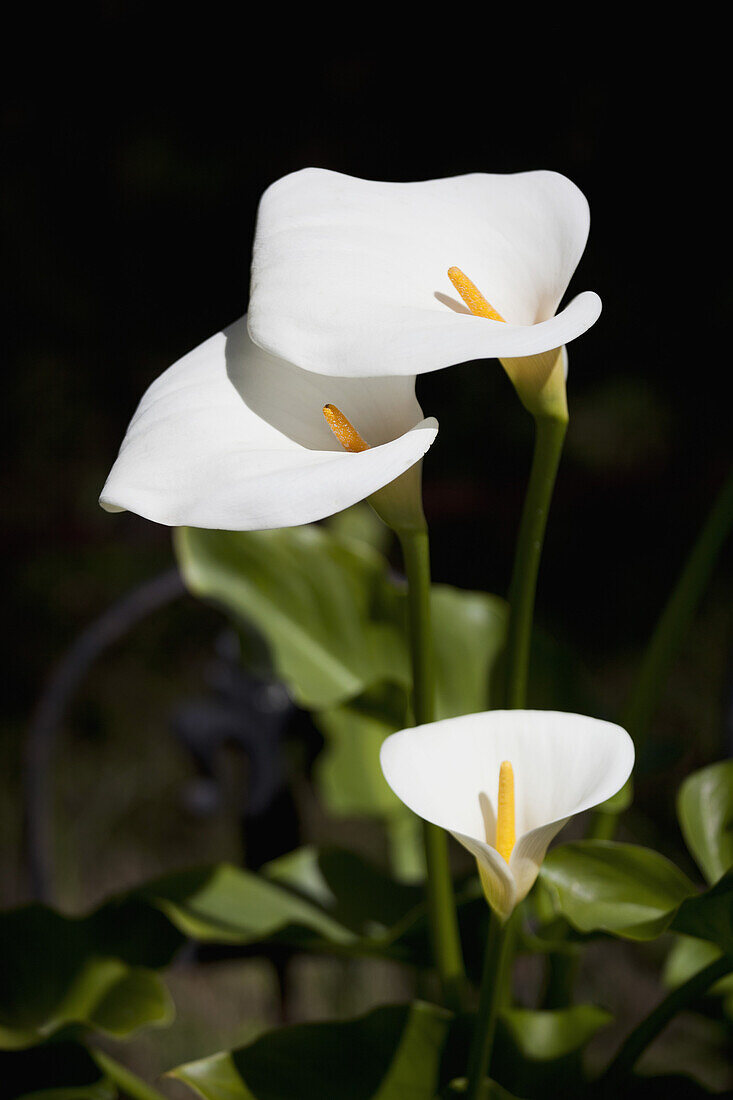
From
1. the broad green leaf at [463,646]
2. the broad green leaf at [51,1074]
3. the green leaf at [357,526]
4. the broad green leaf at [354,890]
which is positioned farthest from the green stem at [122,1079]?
the green leaf at [357,526]

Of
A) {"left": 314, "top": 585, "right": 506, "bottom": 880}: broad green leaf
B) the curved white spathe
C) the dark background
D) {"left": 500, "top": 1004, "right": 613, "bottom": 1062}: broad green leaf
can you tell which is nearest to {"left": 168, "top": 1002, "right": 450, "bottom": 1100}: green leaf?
{"left": 500, "top": 1004, "right": 613, "bottom": 1062}: broad green leaf

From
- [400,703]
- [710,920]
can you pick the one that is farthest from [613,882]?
[400,703]

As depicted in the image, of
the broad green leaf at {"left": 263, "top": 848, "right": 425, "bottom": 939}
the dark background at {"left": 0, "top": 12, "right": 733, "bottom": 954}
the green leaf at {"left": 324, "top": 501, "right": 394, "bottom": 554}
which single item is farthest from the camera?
the dark background at {"left": 0, "top": 12, "right": 733, "bottom": 954}

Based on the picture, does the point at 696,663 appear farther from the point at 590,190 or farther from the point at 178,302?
the point at 178,302

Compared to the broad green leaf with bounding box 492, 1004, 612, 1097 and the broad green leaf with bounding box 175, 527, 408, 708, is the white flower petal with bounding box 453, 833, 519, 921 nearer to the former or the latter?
the broad green leaf with bounding box 492, 1004, 612, 1097

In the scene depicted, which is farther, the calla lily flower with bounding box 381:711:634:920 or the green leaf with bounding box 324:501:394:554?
the green leaf with bounding box 324:501:394:554

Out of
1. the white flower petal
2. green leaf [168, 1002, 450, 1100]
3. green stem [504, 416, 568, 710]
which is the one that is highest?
green stem [504, 416, 568, 710]

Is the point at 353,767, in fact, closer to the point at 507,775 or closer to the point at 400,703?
the point at 400,703

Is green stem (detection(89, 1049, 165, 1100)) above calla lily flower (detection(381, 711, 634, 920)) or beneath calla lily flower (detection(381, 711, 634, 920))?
beneath
